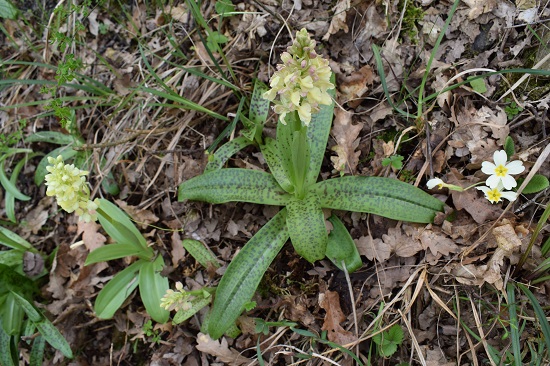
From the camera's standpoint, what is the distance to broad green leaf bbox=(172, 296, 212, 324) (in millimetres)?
3125

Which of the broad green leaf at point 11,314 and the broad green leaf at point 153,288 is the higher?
the broad green leaf at point 153,288

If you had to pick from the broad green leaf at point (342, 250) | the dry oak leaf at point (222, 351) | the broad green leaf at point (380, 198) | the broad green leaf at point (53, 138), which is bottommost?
the dry oak leaf at point (222, 351)

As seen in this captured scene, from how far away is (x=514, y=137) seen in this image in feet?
9.66

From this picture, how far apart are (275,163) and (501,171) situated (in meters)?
1.44

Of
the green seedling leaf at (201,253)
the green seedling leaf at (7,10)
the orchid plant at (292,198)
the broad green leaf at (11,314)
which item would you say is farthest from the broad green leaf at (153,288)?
the green seedling leaf at (7,10)

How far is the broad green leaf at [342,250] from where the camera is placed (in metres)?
2.92

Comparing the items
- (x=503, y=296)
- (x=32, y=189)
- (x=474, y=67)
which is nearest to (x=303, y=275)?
(x=503, y=296)

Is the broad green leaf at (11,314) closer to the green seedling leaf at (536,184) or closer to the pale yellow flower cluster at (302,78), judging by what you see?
the pale yellow flower cluster at (302,78)

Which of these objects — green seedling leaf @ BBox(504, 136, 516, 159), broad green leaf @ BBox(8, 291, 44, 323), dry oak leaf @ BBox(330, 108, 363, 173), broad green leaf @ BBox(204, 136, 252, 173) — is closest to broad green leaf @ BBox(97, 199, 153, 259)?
broad green leaf @ BBox(204, 136, 252, 173)

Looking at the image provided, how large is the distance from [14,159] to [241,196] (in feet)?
8.34

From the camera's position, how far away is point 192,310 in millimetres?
3129

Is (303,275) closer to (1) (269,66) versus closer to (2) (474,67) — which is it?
(1) (269,66)

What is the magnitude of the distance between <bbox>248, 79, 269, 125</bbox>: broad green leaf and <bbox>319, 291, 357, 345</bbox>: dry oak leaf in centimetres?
137

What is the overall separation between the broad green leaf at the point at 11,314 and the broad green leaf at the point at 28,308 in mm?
143
